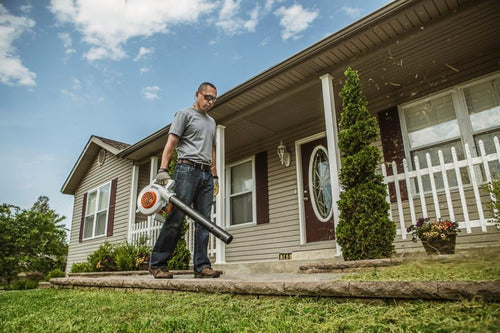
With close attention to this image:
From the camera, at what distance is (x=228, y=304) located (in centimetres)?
212

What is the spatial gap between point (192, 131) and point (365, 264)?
2.15 meters

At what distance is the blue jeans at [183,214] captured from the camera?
331 cm

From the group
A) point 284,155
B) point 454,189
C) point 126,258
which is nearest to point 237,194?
point 284,155

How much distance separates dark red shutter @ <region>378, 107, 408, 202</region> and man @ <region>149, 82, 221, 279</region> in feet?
10.7

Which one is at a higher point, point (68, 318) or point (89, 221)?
point (89, 221)

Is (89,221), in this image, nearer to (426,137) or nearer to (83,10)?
(83,10)

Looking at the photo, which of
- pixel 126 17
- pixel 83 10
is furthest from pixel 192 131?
pixel 126 17

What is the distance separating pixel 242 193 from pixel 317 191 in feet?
6.53

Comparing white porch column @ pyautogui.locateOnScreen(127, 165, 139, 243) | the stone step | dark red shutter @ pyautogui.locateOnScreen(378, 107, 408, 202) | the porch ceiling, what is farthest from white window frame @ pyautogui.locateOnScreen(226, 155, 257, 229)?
the stone step

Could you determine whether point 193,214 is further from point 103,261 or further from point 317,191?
point 103,261

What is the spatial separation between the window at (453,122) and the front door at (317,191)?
5.56ft

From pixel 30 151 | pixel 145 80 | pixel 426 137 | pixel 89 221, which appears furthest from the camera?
pixel 145 80

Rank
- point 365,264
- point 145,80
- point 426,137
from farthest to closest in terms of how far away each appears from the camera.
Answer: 1. point 145,80
2. point 426,137
3. point 365,264

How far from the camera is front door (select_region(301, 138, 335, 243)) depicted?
21.6 feet
